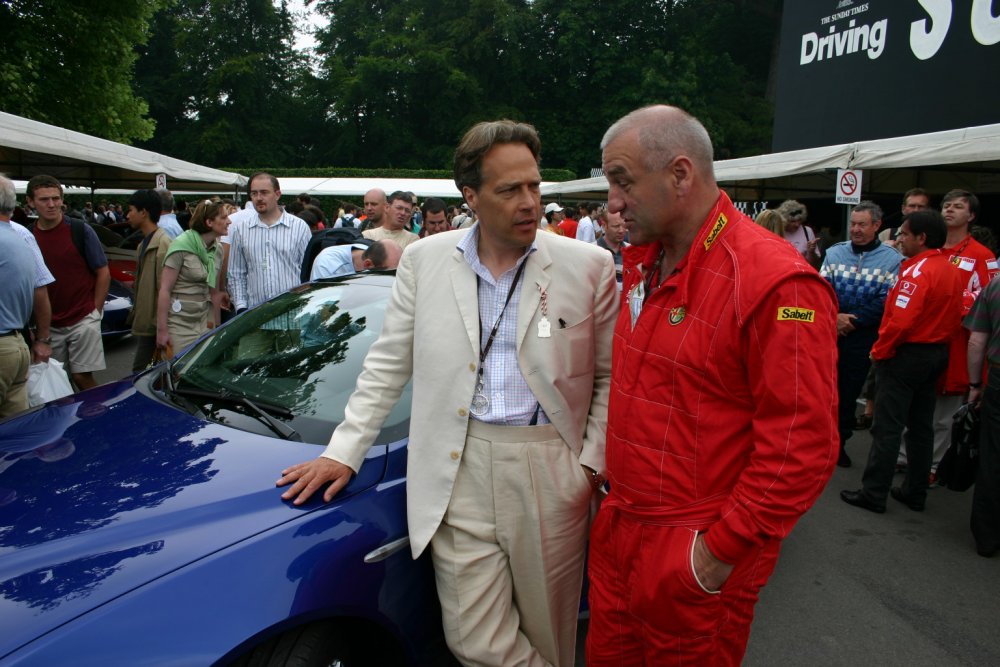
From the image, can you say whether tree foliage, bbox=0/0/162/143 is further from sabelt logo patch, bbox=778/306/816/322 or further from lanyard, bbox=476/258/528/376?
sabelt logo patch, bbox=778/306/816/322

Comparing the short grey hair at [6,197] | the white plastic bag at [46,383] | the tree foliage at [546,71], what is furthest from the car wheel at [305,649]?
the tree foliage at [546,71]

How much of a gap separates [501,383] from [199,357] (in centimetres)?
158

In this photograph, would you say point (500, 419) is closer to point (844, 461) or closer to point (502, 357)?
point (502, 357)

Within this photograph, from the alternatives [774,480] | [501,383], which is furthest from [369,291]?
[774,480]

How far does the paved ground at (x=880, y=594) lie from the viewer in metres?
2.87

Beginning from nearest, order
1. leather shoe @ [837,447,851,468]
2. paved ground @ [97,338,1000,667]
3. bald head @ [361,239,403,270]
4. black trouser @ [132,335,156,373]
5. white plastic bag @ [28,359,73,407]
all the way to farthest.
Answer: paved ground @ [97,338,1000,667] → white plastic bag @ [28,359,73,407] → bald head @ [361,239,403,270] → leather shoe @ [837,447,851,468] → black trouser @ [132,335,156,373]

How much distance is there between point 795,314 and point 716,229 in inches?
11.5

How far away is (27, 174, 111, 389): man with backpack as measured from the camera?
479 cm

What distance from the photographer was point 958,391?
464 centimetres

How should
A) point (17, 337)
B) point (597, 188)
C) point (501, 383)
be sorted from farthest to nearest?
point (597, 188) → point (17, 337) → point (501, 383)

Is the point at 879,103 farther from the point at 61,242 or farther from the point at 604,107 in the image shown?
the point at 604,107

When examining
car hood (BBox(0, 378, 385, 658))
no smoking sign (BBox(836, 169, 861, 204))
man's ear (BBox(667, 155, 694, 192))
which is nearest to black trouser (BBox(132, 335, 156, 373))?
car hood (BBox(0, 378, 385, 658))

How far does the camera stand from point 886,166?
22.0 ft

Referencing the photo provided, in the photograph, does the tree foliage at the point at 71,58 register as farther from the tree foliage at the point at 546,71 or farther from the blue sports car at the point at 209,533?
the tree foliage at the point at 546,71
